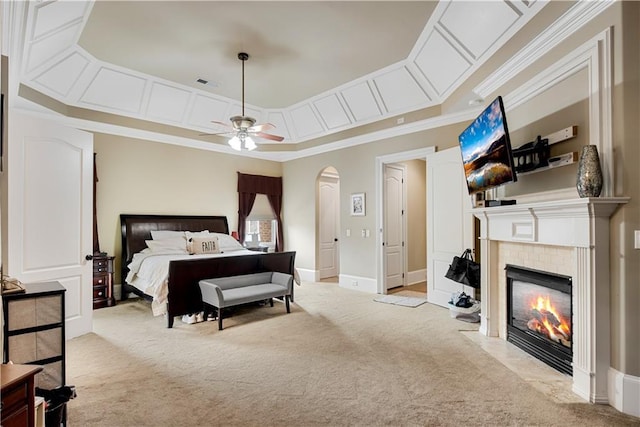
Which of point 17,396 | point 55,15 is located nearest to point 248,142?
point 55,15

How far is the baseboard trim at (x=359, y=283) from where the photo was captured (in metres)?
5.99

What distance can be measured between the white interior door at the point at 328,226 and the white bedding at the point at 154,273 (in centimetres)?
308

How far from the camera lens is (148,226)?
19.0 ft

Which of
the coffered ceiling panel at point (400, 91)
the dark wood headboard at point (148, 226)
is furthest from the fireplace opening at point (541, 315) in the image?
the dark wood headboard at point (148, 226)

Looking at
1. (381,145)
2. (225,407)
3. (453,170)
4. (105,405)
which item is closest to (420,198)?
(381,145)

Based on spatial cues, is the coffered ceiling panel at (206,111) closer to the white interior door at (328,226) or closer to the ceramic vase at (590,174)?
the white interior door at (328,226)

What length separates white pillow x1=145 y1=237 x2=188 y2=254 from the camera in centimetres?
541

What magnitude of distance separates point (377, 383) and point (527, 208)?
6.47 ft

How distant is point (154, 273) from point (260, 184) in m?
3.49

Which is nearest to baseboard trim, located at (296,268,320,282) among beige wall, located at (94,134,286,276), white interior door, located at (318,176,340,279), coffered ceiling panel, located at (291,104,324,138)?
white interior door, located at (318,176,340,279)

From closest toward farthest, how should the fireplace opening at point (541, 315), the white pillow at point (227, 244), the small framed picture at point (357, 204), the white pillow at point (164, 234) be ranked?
the fireplace opening at point (541, 315) < the white pillow at point (164, 234) < the white pillow at point (227, 244) < the small framed picture at point (357, 204)

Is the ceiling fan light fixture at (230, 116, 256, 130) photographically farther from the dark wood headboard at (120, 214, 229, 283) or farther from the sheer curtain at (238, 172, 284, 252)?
the sheer curtain at (238, 172, 284, 252)

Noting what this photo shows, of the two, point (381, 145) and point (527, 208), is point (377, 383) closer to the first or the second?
point (527, 208)

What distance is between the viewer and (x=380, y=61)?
464 centimetres
